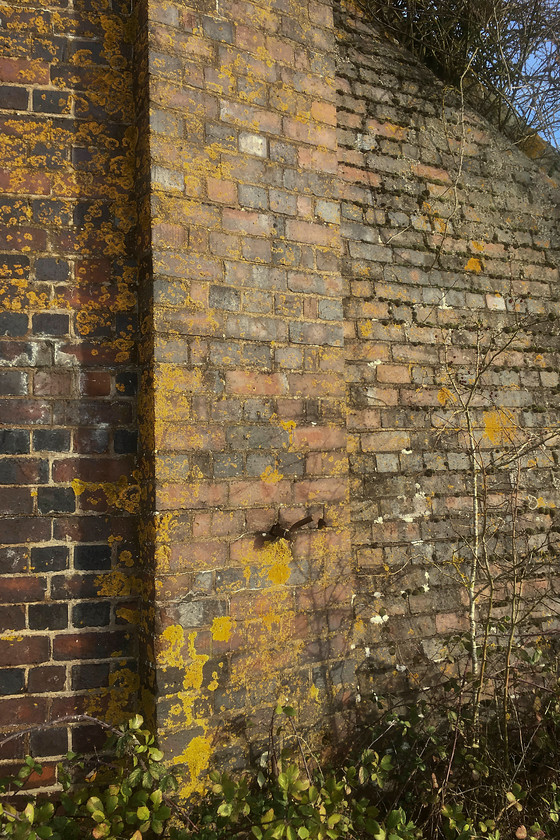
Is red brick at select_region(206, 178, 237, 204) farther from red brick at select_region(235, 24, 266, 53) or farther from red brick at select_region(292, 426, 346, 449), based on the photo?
red brick at select_region(292, 426, 346, 449)

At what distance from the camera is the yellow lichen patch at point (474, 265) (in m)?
3.00

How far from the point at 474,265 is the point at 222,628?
218 centimetres

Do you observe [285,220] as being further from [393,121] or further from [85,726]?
[85,726]

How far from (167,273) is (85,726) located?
1.54 meters

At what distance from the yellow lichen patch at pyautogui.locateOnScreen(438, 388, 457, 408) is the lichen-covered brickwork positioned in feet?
1.88

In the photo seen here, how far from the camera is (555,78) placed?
3.50 meters

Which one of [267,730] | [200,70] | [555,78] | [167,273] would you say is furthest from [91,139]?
[555,78]

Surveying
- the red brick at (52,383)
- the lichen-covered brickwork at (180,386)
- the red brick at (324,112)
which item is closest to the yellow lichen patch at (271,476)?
the lichen-covered brickwork at (180,386)

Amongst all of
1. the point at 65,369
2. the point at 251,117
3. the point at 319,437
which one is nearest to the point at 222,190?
the point at 251,117

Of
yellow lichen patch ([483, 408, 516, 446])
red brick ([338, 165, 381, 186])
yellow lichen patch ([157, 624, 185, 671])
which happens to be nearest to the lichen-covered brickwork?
yellow lichen patch ([157, 624, 185, 671])

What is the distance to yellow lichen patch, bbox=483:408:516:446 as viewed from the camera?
2.92 metres

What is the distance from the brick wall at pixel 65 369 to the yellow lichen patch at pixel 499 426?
1.77 m

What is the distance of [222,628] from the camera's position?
2.01 meters

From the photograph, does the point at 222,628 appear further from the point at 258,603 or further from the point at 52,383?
the point at 52,383
